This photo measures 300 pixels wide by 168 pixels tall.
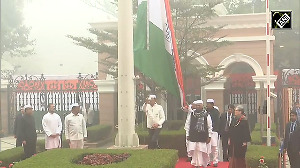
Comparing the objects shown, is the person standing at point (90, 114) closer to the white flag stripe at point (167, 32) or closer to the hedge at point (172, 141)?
the hedge at point (172, 141)

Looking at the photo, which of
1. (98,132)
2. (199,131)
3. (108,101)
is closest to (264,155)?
(199,131)

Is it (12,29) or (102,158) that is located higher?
(12,29)

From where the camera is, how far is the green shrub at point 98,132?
55.4 feet

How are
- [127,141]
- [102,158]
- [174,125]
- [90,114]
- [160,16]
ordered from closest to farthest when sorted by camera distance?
1. [102,158]
2. [160,16]
3. [127,141]
4. [174,125]
5. [90,114]

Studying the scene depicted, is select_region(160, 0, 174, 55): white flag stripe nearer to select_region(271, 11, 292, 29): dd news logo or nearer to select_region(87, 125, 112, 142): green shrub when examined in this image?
select_region(271, 11, 292, 29): dd news logo

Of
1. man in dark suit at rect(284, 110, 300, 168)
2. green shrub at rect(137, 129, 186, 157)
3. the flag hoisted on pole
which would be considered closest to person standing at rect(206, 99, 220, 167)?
green shrub at rect(137, 129, 186, 157)

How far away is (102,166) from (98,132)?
1071cm

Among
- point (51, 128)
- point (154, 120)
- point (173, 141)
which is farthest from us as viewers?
point (173, 141)

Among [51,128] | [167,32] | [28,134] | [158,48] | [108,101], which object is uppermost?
[167,32]

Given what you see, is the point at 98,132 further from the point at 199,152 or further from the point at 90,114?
the point at 199,152

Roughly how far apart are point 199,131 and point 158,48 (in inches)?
78.4

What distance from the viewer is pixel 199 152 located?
9789mm

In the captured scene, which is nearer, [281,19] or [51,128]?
[281,19]

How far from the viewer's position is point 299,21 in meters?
33.5
